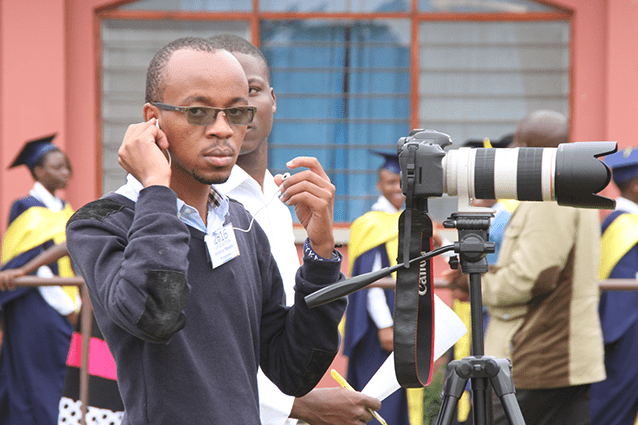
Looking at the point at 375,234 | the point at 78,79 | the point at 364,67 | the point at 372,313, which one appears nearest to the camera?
the point at 372,313

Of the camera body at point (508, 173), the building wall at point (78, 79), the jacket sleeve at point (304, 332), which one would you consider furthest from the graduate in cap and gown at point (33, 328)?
the camera body at point (508, 173)

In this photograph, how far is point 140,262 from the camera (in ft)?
4.99

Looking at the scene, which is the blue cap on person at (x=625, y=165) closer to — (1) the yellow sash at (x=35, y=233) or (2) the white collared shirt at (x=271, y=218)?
(2) the white collared shirt at (x=271, y=218)

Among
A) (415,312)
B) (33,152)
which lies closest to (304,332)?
(415,312)

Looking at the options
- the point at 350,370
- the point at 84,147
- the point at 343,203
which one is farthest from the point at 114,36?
the point at 350,370

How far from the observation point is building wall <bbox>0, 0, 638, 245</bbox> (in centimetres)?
649

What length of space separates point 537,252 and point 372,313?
5.42 ft

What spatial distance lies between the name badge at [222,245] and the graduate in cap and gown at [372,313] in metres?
3.26

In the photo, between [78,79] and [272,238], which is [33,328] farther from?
[272,238]

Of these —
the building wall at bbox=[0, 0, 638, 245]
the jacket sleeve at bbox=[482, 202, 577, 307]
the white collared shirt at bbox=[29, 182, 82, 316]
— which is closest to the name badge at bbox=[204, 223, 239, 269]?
the jacket sleeve at bbox=[482, 202, 577, 307]

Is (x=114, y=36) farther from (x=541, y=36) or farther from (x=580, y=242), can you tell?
(x=580, y=242)

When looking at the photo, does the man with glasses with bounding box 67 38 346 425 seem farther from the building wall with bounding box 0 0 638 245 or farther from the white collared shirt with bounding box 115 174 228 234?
the building wall with bounding box 0 0 638 245

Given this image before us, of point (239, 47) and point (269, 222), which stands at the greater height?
point (239, 47)

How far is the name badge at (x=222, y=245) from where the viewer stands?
A: 1.70 metres
